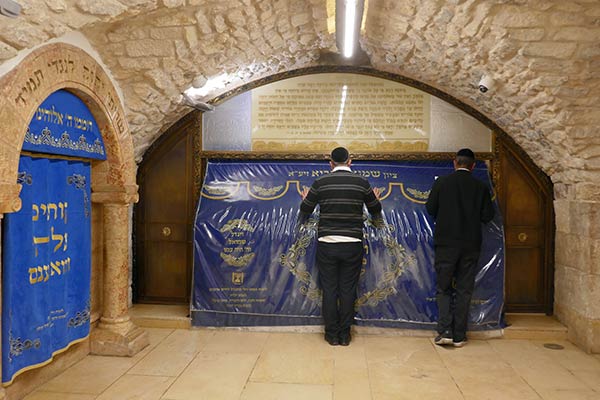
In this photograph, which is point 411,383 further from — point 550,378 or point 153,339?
point 153,339

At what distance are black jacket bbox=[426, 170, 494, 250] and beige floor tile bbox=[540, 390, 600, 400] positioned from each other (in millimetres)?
1182

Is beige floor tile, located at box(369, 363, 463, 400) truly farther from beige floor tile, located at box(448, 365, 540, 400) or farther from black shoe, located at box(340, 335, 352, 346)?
black shoe, located at box(340, 335, 352, 346)

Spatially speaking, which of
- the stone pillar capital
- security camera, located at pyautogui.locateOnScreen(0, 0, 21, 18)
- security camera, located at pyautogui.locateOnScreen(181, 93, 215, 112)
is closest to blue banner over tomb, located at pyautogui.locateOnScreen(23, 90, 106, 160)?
the stone pillar capital

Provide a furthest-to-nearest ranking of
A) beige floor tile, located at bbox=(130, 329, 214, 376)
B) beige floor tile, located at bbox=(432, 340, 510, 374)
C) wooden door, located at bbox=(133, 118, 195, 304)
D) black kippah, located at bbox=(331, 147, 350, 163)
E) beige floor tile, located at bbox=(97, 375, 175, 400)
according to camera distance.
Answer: wooden door, located at bbox=(133, 118, 195, 304)
black kippah, located at bbox=(331, 147, 350, 163)
beige floor tile, located at bbox=(432, 340, 510, 374)
beige floor tile, located at bbox=(130, 329, 214, 376)
beige floor tile, located at bbox=(97, 375, 175, 400)

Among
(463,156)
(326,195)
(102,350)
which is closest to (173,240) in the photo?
(102,350)

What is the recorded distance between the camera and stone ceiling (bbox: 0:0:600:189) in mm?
2971

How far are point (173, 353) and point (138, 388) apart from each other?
62 cm

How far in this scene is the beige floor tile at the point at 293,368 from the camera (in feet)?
10.2

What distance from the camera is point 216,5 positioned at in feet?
9.98

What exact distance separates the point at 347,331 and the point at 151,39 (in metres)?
2.66

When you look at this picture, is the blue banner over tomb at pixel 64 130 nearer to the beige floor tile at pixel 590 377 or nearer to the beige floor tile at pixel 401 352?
the beige floor tile at pixel 401 352

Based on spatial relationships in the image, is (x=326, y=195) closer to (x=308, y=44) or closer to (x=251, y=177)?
(x=251, y=177)

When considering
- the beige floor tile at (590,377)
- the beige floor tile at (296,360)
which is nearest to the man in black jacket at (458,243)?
the beige floor tile at (590,377)

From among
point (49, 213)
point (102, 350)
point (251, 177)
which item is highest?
point (251, 177)
